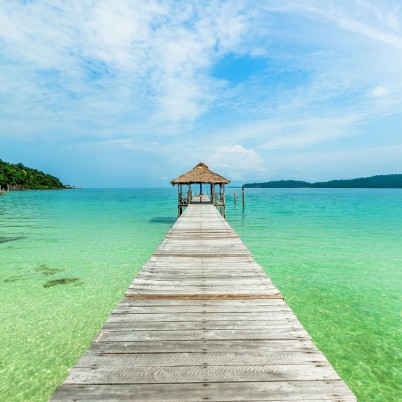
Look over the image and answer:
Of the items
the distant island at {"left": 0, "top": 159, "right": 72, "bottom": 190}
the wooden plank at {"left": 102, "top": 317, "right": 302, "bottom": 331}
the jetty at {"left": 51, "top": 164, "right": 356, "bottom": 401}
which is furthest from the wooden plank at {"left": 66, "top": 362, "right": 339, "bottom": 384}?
the distant island at {"left": 0, "top": 159, "right": 72, "bottom": 190}

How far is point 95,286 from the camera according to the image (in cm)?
838

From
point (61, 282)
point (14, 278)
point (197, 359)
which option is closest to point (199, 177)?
point (61, 282)

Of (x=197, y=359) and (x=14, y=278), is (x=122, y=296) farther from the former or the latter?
(x=197, y=359)

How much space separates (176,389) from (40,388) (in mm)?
3471

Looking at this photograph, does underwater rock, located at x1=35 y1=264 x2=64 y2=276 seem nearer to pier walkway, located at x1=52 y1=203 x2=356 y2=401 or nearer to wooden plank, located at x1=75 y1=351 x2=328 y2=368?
pier walkway, located at x1=52 y1=203 x2=356 y2=401

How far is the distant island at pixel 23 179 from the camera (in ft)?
309

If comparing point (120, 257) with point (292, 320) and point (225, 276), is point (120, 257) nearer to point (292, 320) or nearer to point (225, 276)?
point (225, 276)

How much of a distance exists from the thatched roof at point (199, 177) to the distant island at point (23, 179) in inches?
3458

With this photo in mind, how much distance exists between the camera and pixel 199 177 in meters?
23.4

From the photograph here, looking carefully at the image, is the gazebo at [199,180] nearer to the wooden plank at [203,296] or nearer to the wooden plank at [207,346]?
the wooden plank at [203,296]

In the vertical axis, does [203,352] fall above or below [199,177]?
below

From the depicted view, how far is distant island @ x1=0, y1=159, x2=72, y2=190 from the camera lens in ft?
309

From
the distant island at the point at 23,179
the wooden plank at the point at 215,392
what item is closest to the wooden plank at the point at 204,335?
the wooden plank at the point at 215,392

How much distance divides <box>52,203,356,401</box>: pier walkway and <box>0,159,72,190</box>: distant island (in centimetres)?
10413
